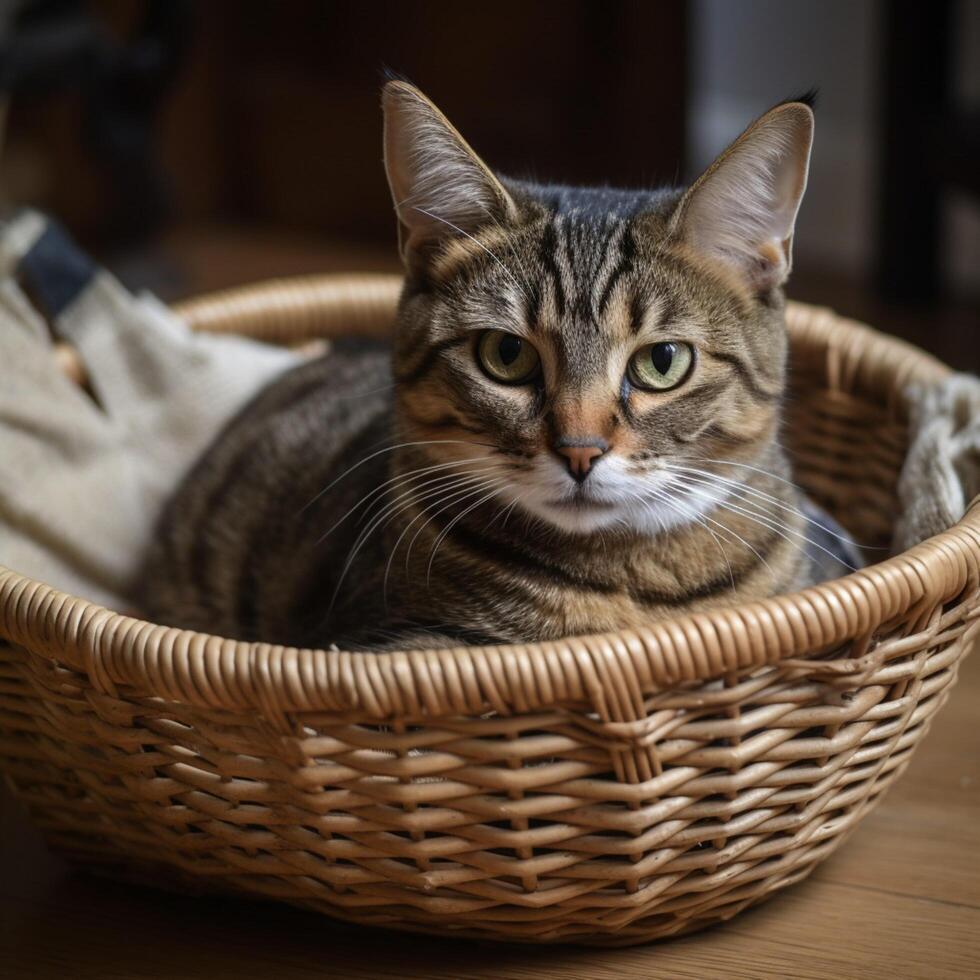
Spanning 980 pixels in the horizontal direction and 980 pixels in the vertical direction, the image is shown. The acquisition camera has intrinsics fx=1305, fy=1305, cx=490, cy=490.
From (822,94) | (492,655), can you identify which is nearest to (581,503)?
(492,655)

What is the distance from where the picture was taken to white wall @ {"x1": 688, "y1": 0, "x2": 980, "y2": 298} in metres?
2.72

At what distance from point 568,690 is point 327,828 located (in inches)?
9.2

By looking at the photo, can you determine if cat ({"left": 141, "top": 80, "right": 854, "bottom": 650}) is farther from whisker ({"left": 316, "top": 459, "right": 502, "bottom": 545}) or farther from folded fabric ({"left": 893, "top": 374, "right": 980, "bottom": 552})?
folded fabric ({"left": 893, "top": 374, "right": 980, "bottom": 552})

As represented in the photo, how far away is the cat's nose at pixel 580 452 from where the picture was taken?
1.02m

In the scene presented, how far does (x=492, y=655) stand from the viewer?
3.01ft

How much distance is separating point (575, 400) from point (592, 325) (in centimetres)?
7

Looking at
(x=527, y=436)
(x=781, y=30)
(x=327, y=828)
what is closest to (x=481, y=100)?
(x=781, y=30)

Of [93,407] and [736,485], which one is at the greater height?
[736,485]

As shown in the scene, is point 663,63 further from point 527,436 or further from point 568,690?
point 568,690

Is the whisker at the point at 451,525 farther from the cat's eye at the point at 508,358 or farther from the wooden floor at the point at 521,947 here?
the wooden floor at the point at 521,947

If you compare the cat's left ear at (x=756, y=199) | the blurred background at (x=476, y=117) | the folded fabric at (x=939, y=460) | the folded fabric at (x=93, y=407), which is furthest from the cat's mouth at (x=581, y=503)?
the blurred background at (x=476, y=117)

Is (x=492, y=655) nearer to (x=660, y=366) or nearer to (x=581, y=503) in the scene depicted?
(x=581, y=503)

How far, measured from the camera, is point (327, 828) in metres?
1.00

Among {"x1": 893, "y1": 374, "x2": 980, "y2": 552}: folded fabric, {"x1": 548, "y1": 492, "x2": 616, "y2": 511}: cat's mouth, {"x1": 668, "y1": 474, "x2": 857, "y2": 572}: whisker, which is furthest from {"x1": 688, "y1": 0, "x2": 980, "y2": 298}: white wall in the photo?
{"x1": 548, "y1": 492, "x2": 616, "y2": 511}: cat's mouth
